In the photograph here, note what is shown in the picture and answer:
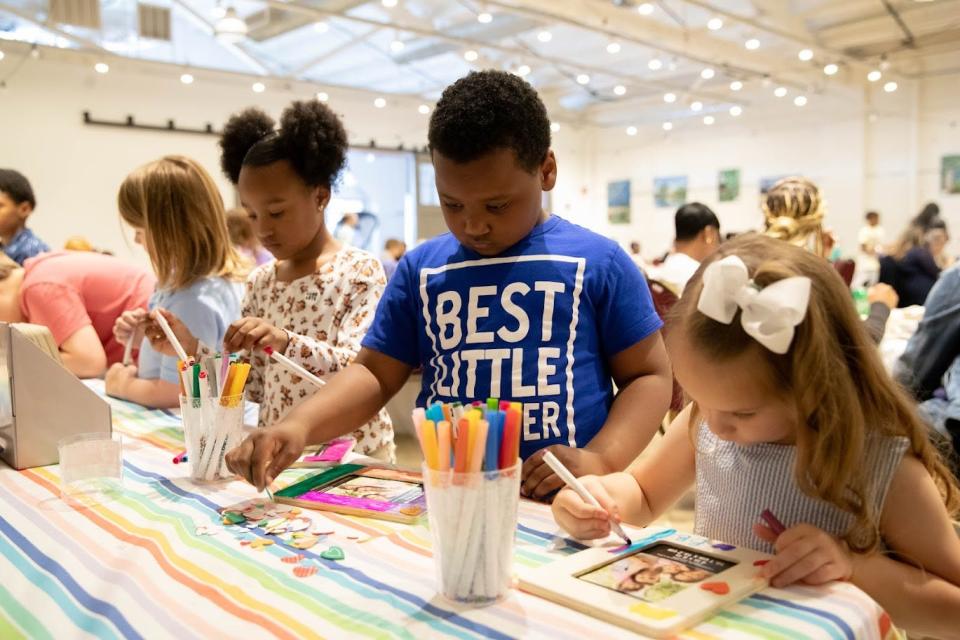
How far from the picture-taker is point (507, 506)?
81 centimetres

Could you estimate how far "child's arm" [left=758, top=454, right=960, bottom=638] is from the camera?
84 centimetres

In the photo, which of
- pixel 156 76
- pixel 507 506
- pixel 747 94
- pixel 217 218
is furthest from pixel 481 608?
pixel 747 94

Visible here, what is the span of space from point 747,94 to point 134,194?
1159 cm

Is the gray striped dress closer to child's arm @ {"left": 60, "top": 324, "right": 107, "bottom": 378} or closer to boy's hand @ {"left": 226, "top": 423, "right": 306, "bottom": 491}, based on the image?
boy's hand @ {"left": 226, "top": 423, "right": 306, "bottom": 491}

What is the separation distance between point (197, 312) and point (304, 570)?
1117mm

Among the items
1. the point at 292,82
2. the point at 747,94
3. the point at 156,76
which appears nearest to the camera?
the point at 156,76

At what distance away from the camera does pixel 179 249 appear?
195 centimetres

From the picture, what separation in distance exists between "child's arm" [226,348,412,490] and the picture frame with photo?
1.50 feet

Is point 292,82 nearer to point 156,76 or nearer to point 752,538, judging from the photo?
point 156,76

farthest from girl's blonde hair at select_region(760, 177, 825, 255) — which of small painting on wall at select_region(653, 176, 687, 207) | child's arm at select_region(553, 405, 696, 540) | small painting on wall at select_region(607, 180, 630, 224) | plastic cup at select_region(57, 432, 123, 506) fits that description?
small painting on wall at select_region(607, 180, 630, 224)

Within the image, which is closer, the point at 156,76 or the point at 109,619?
the point at 109,619

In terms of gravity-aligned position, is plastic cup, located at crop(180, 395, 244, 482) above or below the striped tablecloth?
above

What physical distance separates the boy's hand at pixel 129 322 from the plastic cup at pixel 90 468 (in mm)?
377

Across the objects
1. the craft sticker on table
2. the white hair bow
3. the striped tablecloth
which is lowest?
the striped tablecloth
